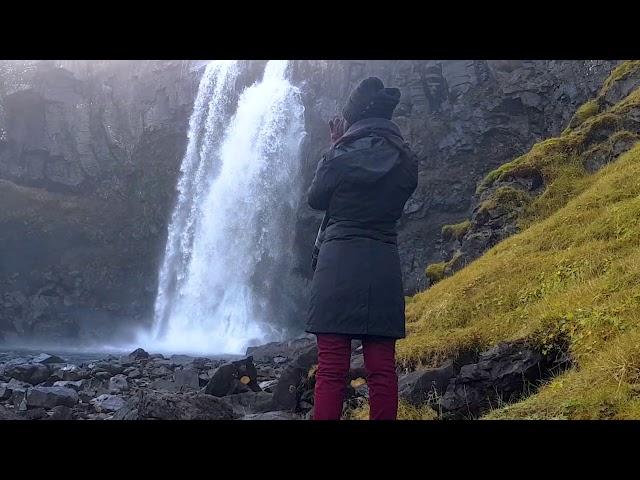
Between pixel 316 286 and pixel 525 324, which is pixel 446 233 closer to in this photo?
pixel 525 324

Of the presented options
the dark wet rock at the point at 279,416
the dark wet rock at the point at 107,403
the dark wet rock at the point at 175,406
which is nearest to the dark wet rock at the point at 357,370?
the dark wet rock at the point at 279,416

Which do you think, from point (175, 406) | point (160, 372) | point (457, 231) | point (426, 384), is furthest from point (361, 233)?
point (160, 372)

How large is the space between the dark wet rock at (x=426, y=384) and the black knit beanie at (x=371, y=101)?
3062 mm

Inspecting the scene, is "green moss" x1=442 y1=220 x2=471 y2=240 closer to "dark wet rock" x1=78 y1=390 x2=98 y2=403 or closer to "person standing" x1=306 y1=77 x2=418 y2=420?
"dark wet rock" x1=78 y1=390 x2=98 y2=403

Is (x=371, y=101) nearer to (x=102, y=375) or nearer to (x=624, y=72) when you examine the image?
(x=624, y=72)

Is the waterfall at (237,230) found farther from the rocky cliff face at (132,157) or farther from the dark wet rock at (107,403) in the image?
the dark wet rock at (107,403)

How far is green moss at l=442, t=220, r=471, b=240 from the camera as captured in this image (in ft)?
53.1

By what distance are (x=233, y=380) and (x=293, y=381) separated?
241 cm

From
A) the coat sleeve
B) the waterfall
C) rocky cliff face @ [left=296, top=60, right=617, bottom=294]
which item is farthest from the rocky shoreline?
rocky cliff face @ [left=296, top=60, right=617, bottom=294]

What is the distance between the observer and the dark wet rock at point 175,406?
21.5 feet

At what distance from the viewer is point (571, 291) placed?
6.13 metres
